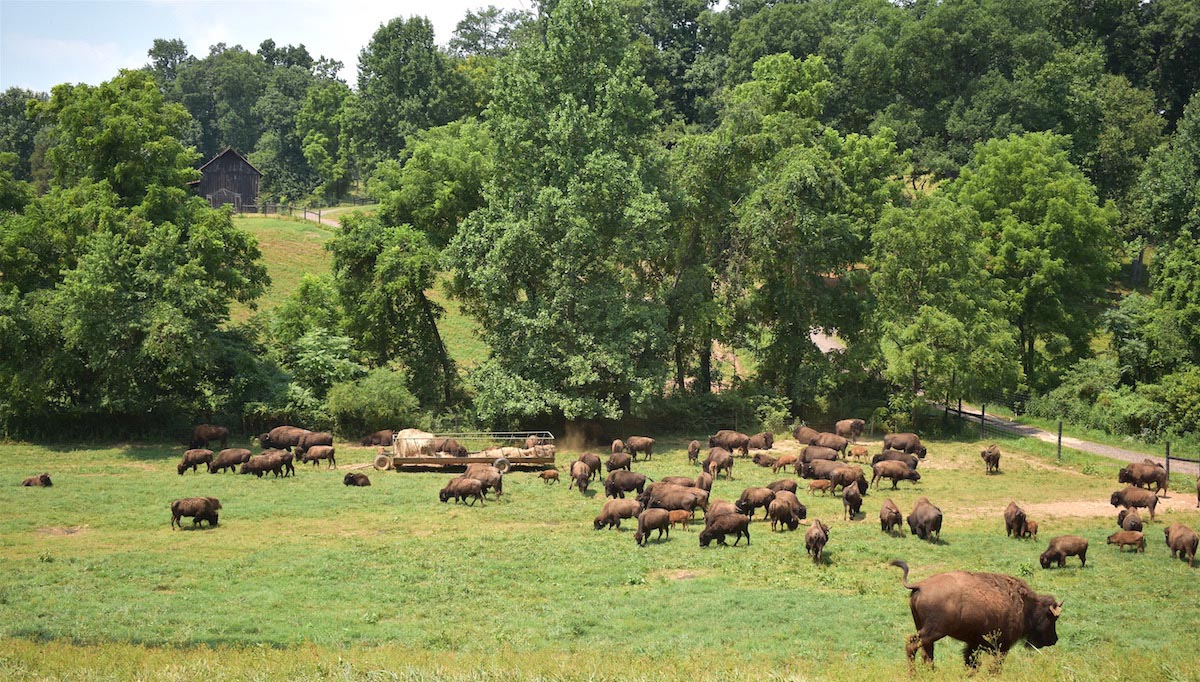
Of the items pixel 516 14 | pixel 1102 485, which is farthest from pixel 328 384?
pixel 516 14

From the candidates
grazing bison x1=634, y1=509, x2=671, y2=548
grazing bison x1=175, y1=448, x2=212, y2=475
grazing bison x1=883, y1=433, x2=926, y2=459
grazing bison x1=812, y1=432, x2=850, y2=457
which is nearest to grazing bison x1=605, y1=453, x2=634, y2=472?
grazing bison x1=812, y1=432, x2=850, y2=457

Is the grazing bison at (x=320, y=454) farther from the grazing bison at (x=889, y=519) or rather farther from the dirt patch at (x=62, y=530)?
the grazing bison at (x=889, y=519)

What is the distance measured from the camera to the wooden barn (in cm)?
9169

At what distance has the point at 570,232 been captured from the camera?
145 feet

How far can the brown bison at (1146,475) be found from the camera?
34.2 m

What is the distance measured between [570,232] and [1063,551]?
25.4 metres

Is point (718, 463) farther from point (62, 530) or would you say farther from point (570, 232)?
point (62, 530)

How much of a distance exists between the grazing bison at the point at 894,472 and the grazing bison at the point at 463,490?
13.9 metres

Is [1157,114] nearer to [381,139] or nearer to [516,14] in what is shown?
[381,139]

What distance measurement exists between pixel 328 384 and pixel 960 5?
6198cm

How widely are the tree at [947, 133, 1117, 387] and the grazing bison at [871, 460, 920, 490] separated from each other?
24447 mm

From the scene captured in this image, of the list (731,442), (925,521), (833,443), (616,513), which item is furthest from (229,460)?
(925,521)

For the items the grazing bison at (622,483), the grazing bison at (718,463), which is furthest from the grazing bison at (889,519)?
the grazing bison at (718,463)

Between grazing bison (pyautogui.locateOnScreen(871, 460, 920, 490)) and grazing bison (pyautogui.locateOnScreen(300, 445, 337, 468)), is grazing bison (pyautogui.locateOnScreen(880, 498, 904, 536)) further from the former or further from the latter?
grazing bison (pyautogui.locateOnScreen(300, 445, 337, 468))
